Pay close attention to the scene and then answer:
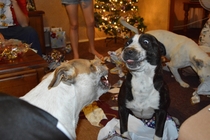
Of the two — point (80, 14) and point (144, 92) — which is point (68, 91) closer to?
point (144, 92)

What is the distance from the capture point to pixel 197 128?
1105mm

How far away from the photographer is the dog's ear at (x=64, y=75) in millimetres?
1125

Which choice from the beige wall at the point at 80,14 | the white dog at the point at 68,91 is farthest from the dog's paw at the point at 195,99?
the beige wall at the point at 80,14

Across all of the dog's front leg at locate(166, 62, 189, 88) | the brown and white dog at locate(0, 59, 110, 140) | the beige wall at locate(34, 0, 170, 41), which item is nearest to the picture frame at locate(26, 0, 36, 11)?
the beige wall at locate(34, 0, 170, 41)

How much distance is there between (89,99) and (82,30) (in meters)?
3.54

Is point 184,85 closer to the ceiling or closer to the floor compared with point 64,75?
closer to the floor

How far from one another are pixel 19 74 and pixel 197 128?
4.18 ft

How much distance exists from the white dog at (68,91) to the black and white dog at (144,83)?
32 centimetres

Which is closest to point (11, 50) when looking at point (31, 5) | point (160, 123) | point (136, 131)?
point (136, 131)

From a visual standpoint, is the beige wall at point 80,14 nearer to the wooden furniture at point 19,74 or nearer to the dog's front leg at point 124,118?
the wooden furniture at point 19,74

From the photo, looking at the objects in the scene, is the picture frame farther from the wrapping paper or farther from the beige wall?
the wrapping paper

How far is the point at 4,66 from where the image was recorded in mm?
1840

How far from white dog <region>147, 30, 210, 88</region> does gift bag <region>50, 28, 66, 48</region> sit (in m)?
1.99

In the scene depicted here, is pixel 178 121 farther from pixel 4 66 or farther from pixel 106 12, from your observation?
pixel 106 12
